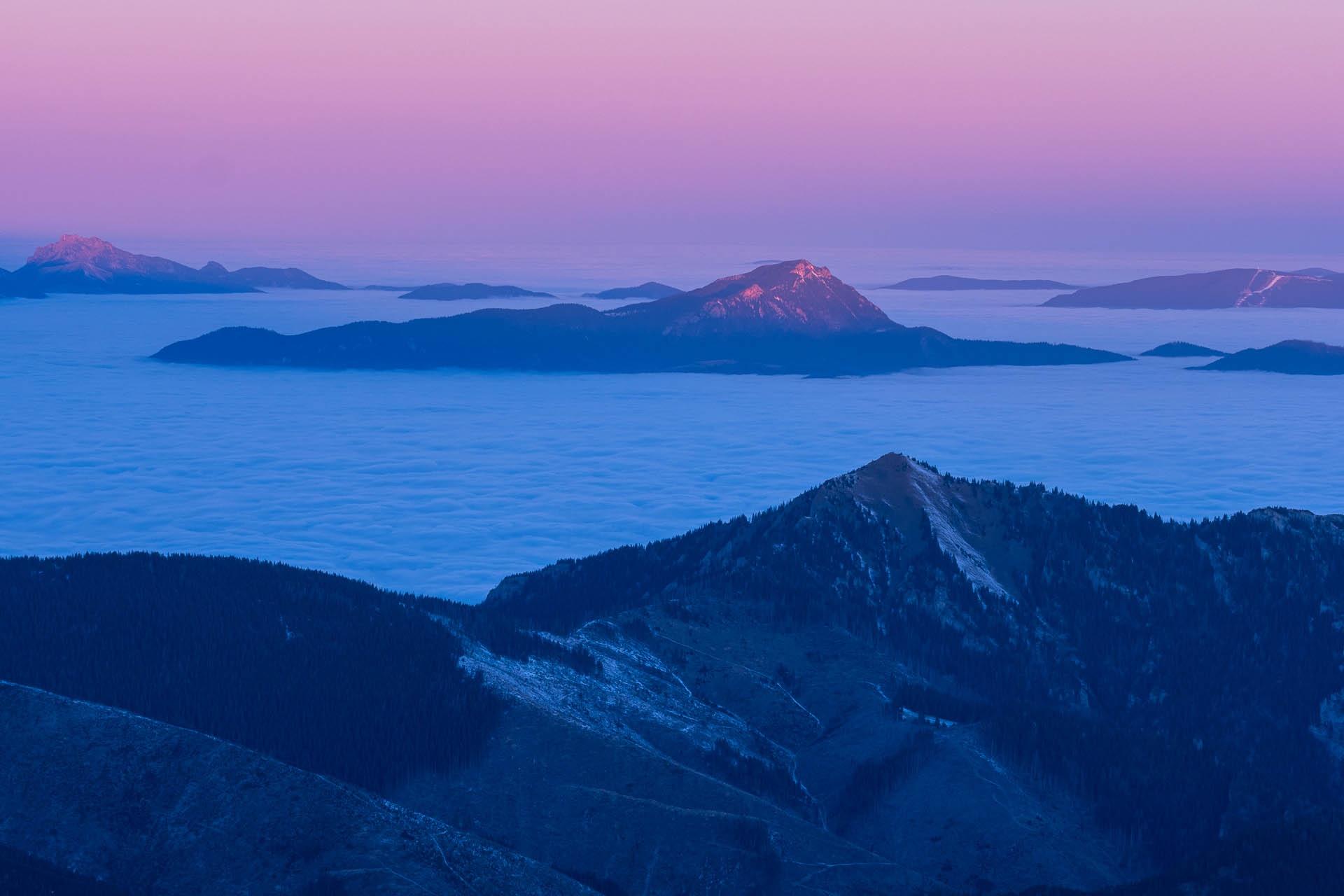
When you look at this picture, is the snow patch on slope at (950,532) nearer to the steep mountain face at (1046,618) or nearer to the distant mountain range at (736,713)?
the steep mountain face at (1046,618)

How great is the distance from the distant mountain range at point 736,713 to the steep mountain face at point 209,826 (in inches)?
7.0

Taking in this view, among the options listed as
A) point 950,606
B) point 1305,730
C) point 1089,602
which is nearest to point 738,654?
point 950,606

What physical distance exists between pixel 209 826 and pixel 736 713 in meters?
42.3

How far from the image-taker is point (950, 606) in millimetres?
122125

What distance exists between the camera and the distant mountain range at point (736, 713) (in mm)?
70750

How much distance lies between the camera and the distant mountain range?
70750 millimetres

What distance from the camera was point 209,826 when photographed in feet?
226

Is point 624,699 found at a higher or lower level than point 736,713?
higher

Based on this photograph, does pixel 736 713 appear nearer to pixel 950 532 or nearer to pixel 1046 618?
pixel 1046 618

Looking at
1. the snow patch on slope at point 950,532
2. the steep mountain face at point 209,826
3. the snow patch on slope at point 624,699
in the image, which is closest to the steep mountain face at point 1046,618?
the snow patch on slope at point 950,532

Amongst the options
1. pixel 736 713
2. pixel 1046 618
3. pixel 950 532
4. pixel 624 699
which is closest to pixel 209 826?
pixel 624 699

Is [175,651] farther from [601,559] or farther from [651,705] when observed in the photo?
[601,559]

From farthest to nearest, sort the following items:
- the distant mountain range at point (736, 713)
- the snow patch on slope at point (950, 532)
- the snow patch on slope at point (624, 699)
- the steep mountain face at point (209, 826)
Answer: the snow patch on slope at point (950, 532) < the snow patch on slope at point (624, 699) < the distant mountain range at point (736, 713) < the steep mountain face at point (209, 826)

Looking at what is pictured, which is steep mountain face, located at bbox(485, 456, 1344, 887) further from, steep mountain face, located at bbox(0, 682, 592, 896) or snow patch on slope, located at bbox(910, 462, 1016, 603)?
steep mountain face, located at bbox(0, 682, 592, 896)
